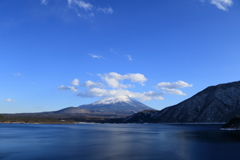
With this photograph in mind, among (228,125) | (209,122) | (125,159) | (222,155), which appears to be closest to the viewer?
(125,159)

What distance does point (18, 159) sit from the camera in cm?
4012

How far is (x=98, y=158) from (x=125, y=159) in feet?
17.8

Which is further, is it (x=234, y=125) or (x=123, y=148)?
(x=234, y=125)

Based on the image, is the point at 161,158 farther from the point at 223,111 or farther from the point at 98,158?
the point at 223,111

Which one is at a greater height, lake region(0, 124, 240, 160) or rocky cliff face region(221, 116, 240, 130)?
rocky cliff face region(221, 116, 240, 130)

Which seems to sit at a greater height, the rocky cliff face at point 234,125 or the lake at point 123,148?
the rocky cliff face at point 234,125

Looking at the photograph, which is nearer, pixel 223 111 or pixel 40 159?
pixel 40 159

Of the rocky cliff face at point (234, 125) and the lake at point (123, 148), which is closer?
the lake at point (123, 148)

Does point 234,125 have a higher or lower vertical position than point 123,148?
higher

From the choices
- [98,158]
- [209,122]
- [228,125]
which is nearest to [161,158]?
[98,158]

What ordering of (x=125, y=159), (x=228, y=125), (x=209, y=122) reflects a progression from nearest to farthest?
(x=125, y=159)
(x=228, y=125)
(x=209, y=122)

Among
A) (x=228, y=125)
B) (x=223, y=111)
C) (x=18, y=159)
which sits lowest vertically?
(x=18, y=159)

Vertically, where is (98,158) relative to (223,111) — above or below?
below

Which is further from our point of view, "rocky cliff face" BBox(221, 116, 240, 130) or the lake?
"rocky cliff face" BBox(221, 116, 240, 130)
